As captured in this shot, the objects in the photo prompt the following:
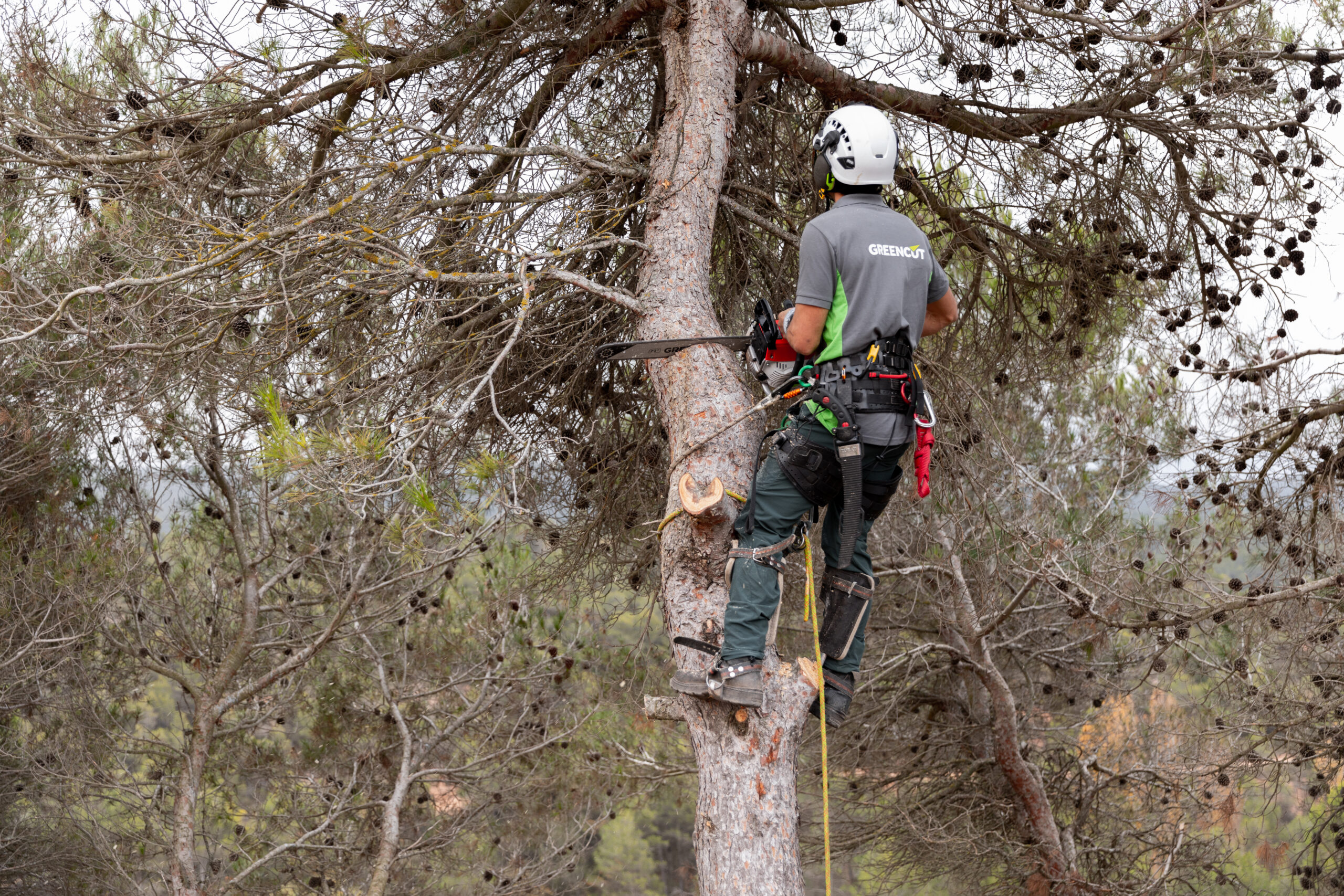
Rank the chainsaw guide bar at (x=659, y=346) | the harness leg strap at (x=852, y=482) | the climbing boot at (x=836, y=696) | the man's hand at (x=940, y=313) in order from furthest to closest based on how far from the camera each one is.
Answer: the man's hand at (x=940, y=313)
the chainsaw guide bar at (x=659, y=346)
the climbing boot at (x=836, y=696)
the harness leg strap at (x=852, y=482)

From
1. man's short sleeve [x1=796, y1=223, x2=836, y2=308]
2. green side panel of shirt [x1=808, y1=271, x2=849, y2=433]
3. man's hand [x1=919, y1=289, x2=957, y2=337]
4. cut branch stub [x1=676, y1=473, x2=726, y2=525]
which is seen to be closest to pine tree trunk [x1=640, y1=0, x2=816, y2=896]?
cut branch stub [x1=676, y1=473, x2=726, y2=525]

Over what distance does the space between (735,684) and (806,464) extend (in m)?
0.75

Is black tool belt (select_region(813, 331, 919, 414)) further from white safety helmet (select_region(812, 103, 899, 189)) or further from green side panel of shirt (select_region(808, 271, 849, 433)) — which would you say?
white safety helmet (select_region(812, 103, 899, 189))

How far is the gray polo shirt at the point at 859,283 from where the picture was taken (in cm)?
332

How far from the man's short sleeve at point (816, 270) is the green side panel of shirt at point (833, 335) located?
0.04 m

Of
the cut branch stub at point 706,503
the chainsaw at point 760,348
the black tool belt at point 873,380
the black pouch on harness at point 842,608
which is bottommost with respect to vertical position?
the black pouch on harness at point 842,608

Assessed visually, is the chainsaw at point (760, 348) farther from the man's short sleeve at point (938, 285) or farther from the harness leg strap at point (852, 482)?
the man's short sleeve at point (938, 285)

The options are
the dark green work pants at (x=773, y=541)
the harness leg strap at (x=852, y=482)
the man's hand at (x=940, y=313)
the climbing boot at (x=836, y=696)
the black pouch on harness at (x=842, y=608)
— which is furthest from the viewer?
the man's hand at (x=940, y=313)

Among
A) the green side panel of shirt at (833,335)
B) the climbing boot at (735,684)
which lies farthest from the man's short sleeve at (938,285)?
the climbing boot at (735,684)

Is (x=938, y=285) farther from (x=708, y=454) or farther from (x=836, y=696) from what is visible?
(x=836, y=696)

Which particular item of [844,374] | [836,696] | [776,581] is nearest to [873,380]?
[844,374]

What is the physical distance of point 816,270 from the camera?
10.9 ft

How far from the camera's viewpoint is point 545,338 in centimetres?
523

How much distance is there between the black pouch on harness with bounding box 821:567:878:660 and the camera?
3539mm
